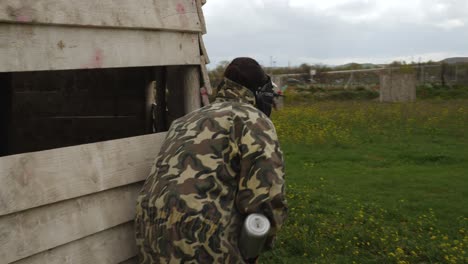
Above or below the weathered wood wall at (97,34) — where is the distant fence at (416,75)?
below

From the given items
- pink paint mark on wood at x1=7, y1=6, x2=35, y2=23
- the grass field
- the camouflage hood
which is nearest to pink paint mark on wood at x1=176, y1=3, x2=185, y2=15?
the camouflage hood

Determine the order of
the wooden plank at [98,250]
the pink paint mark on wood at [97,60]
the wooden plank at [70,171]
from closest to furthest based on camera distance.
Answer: the wooden plank at [70,171]
the wooden plank at [98,250]
the pink paint mark on wood at [97,60]

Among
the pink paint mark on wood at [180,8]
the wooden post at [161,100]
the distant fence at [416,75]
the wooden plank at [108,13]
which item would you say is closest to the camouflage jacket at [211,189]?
the wooden plank at [108,13]

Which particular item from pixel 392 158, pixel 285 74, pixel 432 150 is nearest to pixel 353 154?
pixel 392 158

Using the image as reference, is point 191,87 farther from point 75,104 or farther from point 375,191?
point 375,191

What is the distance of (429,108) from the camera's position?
67.2 feet

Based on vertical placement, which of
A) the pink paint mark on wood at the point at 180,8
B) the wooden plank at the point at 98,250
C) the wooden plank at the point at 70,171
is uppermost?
the pink paint mark on wood at the point at 180,8

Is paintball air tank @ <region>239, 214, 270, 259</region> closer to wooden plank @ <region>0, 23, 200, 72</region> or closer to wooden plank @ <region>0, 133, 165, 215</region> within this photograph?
wooden plank @ <region>0, 133, 165, 215</region>

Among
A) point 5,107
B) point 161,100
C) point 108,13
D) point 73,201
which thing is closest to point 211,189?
point 73,201

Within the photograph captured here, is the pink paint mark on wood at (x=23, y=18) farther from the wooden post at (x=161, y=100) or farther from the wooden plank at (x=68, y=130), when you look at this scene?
the wooden plank at (x=68, y=130)

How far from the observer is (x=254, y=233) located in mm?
2637

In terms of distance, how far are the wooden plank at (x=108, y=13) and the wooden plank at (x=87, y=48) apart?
1.4 inches

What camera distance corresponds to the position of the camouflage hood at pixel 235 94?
313cm

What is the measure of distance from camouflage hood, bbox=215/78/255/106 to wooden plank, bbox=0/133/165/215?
46 centimetres
